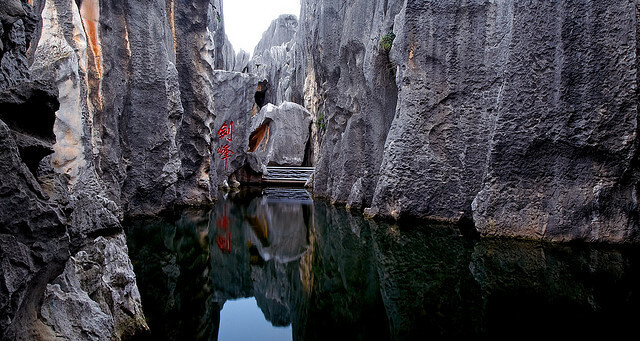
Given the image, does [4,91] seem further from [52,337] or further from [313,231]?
[313,231]

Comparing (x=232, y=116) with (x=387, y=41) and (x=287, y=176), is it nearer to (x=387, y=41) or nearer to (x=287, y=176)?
(x=287, y=176)

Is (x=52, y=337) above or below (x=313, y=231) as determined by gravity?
→ above

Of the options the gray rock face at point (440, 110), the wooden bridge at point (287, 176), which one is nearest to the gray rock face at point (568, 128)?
the gray rock face at point (440, 110)

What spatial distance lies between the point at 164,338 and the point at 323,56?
431 inches

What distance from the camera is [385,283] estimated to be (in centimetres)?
428

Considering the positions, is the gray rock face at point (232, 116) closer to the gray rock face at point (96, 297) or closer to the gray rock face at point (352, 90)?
the gray rock face at point (352, 90)

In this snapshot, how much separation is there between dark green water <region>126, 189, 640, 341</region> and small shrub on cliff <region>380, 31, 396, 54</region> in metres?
4.06

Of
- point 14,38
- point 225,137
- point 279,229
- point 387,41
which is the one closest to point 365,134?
point 387,41

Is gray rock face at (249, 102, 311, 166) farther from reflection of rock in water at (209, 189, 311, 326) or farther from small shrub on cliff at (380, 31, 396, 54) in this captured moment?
small shrub on cliff at (380, 31, 396, 54)

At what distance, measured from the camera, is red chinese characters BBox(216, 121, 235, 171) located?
58.1ft

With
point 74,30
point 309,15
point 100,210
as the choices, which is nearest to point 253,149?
point 309,15

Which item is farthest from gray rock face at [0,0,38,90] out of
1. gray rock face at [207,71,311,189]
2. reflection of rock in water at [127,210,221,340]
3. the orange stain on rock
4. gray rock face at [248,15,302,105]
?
gray rock face at [248,15,302,105]

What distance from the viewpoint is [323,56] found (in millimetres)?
12719

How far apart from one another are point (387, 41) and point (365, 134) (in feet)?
7.20
